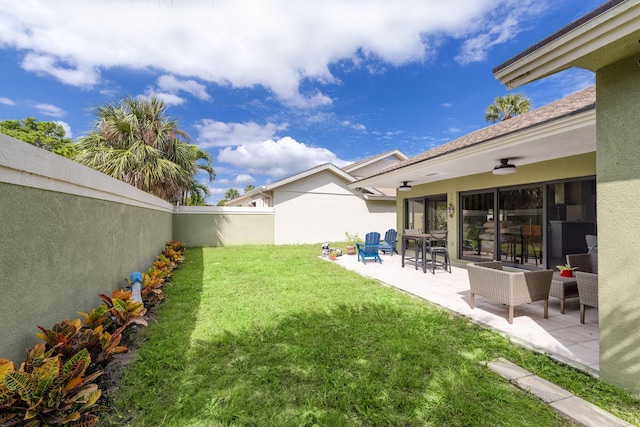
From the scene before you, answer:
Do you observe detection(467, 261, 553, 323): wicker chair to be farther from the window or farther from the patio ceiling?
the window

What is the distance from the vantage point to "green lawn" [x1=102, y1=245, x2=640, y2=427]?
228cm

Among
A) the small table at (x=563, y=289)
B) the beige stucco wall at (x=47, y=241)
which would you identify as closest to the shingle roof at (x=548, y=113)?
the small table at (x=563, y=289)

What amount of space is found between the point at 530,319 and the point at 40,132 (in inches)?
1329

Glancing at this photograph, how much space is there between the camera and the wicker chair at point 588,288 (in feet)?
12.3

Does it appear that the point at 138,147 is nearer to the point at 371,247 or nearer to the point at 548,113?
the point at 371,247

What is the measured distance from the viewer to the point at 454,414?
2279 mm

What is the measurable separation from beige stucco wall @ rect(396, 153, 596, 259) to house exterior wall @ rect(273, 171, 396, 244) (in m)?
4.89

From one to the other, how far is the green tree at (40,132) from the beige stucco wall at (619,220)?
28.6 meters

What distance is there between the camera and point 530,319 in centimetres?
427

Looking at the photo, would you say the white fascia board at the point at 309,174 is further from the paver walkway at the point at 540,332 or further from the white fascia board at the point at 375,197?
the paver walkway at the point at 540,332

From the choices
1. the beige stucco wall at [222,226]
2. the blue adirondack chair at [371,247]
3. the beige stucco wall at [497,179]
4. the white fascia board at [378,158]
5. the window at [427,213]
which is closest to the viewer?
the beige stucco wall at [497,179]

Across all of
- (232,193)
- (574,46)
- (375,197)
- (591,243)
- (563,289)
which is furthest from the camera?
(232,193)

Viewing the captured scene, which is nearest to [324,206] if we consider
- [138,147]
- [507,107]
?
[138,147]

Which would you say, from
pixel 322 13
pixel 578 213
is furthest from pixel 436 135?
pixel 322 13
